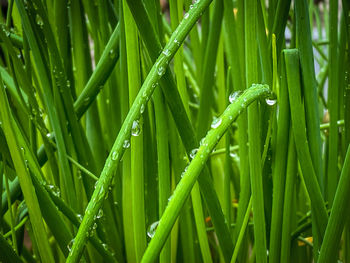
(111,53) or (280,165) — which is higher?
(111,53)

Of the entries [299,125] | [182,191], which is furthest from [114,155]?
[299,125]

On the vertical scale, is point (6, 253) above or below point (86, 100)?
below

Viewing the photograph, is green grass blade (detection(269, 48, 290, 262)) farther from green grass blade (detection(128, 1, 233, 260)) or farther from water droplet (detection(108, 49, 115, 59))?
water droplet (detection(108, 49, 115, 59))

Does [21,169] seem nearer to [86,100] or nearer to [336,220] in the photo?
[86,100]

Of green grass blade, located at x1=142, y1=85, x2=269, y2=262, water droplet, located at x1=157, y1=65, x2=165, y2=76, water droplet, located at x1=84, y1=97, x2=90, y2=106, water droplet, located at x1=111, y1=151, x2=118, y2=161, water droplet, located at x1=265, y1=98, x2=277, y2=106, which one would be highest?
water droplet, located at x1=157, y1=65, x2=165, y2=76

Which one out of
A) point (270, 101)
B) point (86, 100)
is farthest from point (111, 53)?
point (270, 101)

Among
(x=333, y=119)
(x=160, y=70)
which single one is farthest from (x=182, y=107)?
(x=333, y=119)

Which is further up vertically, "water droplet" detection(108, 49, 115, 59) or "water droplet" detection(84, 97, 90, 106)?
"water droplet" detection(108, 49, 115, 59)

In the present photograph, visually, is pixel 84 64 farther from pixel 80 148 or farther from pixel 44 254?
pixel 44 254

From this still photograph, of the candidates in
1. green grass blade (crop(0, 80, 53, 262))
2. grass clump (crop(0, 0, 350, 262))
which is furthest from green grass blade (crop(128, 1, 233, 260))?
green grass blade (crop(0, 80, 53, 262))

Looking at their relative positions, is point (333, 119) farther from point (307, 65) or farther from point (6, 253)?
point (6, 253)

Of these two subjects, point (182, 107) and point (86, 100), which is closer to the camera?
point (182, 107)

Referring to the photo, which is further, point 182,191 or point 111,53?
point 111,53

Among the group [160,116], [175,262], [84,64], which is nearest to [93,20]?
[84,64]
